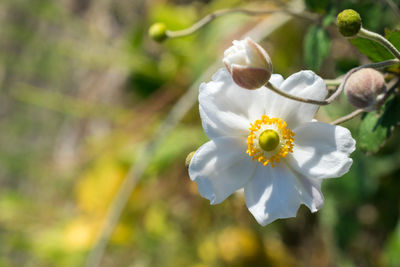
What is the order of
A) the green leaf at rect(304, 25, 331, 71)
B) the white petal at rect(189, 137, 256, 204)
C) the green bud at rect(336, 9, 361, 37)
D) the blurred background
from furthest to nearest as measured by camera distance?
1. the blurred background
2. the green leaf at rect(304, 25, 331, 71)
3. the white petal at rect(189, 137, 256, 204)
4. the green bud at rect(336, 9, 361, 37)

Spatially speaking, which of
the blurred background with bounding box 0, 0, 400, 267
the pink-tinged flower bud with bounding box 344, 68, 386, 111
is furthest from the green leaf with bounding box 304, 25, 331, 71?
the pink-tinged flower bud with bounding box 344, 68, 386, 111

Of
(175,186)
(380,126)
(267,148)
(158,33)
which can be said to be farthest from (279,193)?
(175,186)

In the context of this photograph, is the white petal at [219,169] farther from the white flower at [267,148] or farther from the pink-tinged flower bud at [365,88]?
the pink-tinged flower bud at [365,88]

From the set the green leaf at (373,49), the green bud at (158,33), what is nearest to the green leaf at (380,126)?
the green leaf at (373,49)

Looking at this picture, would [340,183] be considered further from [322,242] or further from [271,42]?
[271,42]

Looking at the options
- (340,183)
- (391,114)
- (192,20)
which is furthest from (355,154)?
(192,20)

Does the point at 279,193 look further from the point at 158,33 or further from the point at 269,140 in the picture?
the point at 158,33

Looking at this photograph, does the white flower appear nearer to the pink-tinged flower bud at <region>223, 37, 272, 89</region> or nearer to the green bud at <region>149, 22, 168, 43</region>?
the pink-tinged flower bud at <region>223, 37, 272, 89</region>
